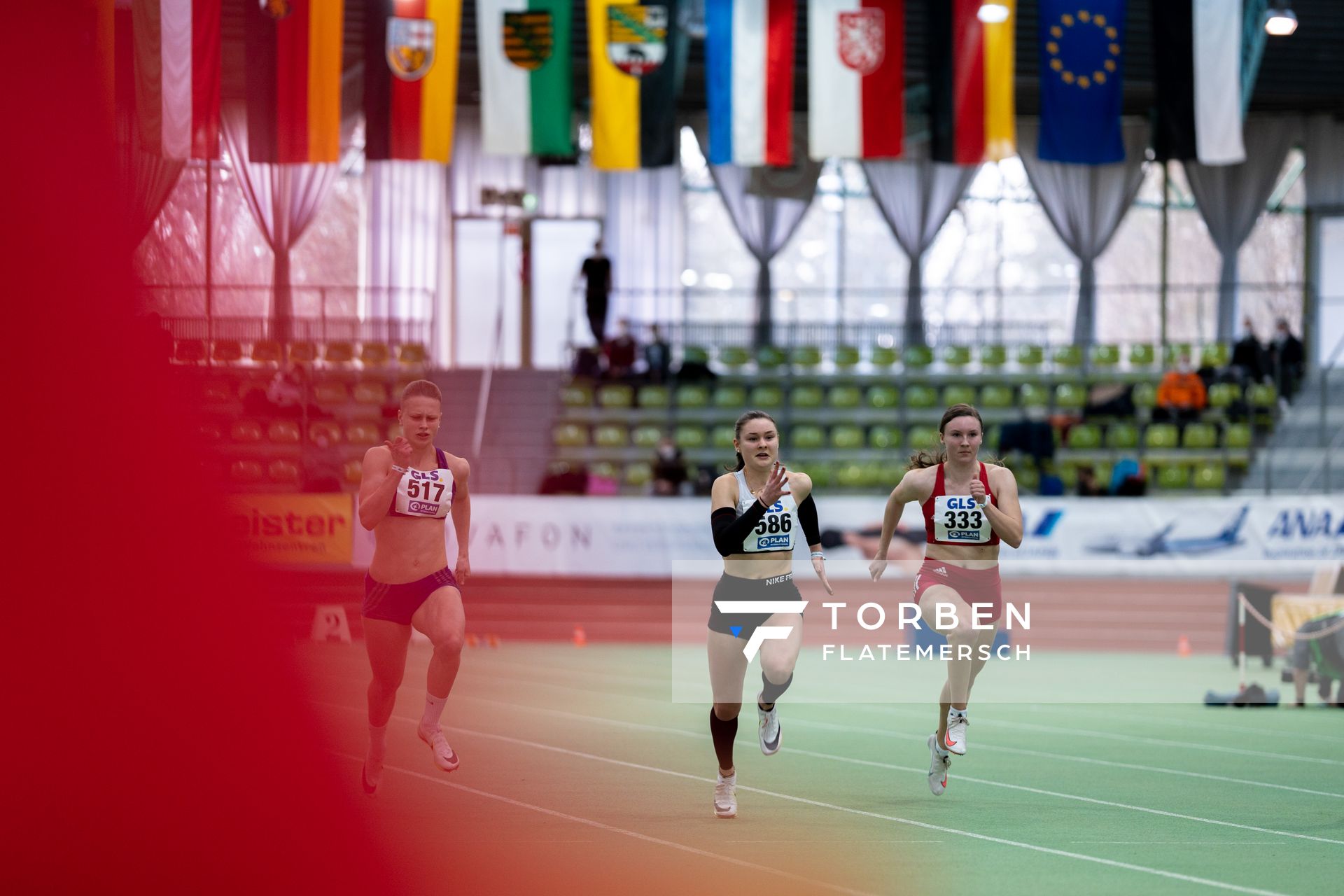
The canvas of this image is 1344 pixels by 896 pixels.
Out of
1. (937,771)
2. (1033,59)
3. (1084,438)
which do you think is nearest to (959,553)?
(937,771)

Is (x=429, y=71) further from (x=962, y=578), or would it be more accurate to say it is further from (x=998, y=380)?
(x=962, y=578)

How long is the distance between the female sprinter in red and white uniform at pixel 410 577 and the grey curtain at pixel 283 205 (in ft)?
68.2

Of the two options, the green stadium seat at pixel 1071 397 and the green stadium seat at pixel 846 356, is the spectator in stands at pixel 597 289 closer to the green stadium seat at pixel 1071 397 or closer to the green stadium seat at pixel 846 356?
the green stadium seat at pixel 846 356

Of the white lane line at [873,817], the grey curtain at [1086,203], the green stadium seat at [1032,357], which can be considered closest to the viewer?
the white lane line at [873,817]

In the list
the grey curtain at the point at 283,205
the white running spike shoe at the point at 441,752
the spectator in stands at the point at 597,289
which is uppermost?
the grey curtain at the point at 283,205

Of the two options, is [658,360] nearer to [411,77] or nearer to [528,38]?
[528,38]

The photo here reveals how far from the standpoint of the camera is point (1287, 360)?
25.0 meters

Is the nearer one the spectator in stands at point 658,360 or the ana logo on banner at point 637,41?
the ana logo on banner at point 637,41

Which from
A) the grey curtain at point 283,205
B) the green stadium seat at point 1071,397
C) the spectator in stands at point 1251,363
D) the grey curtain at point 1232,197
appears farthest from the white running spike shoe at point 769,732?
the grey curtain at point 1232,197

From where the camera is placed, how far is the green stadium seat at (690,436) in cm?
2427

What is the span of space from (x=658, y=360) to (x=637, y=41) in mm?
6485

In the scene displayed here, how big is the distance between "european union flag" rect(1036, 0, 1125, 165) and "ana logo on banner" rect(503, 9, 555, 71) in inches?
263

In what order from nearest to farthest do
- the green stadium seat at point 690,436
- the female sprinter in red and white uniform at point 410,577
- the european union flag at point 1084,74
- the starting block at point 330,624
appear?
the female sprinter in red and white uniform at point 410,577
the starting block at point 330,624
the european union flag at point 1084,74
the green stadium seat at point 690,436

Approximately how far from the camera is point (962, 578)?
8711 millimetres
